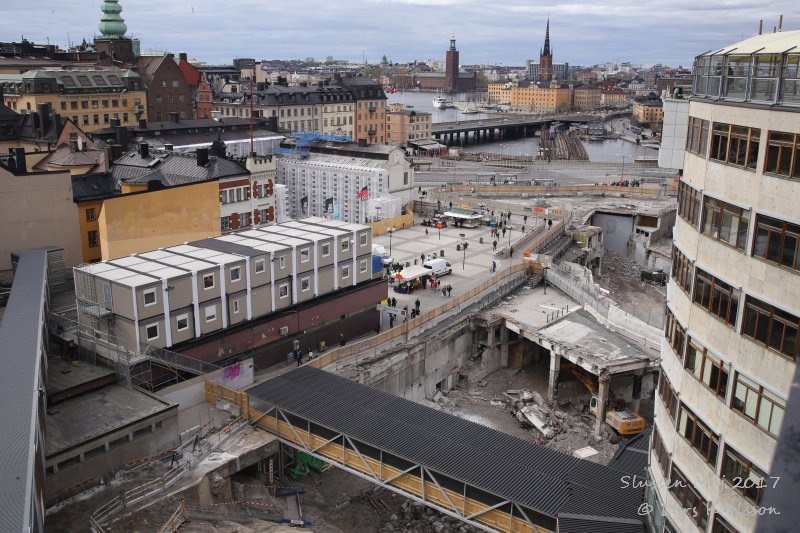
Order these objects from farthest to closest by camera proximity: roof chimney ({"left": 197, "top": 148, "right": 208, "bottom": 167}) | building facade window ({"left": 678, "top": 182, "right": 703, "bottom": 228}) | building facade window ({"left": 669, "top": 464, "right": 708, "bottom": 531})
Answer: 1. roof chimney ({"left": 197, "top": 148, "right": 208, "bottom": 167})
2. building facade window ({"left": 678, "top": 182, "right": 703, "bottom": 228})
3. building facade window ({"left": 669, "top": 464, "right": 708, "bottom": 531})

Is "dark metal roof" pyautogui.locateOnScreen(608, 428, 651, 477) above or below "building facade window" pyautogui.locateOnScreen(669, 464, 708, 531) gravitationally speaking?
below

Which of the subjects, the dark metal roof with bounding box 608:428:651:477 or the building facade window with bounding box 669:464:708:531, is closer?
the building facade window with bounding box 669:464:708:531

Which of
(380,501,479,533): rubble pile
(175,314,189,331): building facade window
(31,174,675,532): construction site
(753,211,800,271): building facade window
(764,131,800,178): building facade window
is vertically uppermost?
(764,131,800,178): building facade window

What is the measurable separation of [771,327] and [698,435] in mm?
3829

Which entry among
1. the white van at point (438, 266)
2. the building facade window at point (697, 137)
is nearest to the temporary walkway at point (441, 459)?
the building facade window at point (697, 137)

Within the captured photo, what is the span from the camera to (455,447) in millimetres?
29109

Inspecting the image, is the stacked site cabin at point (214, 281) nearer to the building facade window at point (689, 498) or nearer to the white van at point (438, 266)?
the white van at point (438, 266)

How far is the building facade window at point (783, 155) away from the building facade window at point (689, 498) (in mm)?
7884

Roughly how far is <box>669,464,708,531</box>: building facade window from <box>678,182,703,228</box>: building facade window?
6.44 metres

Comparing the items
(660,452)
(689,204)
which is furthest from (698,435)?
(689,204)

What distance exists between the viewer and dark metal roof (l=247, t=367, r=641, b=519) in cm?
2566

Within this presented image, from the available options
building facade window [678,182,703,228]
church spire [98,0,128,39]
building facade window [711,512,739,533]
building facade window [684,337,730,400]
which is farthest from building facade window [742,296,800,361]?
church spire [98,0,128,39]

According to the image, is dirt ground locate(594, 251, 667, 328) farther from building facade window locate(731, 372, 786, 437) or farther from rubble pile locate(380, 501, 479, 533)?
building facade window locate(731, 372, 786, 437)

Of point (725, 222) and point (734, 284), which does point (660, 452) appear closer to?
point (734, 284)
